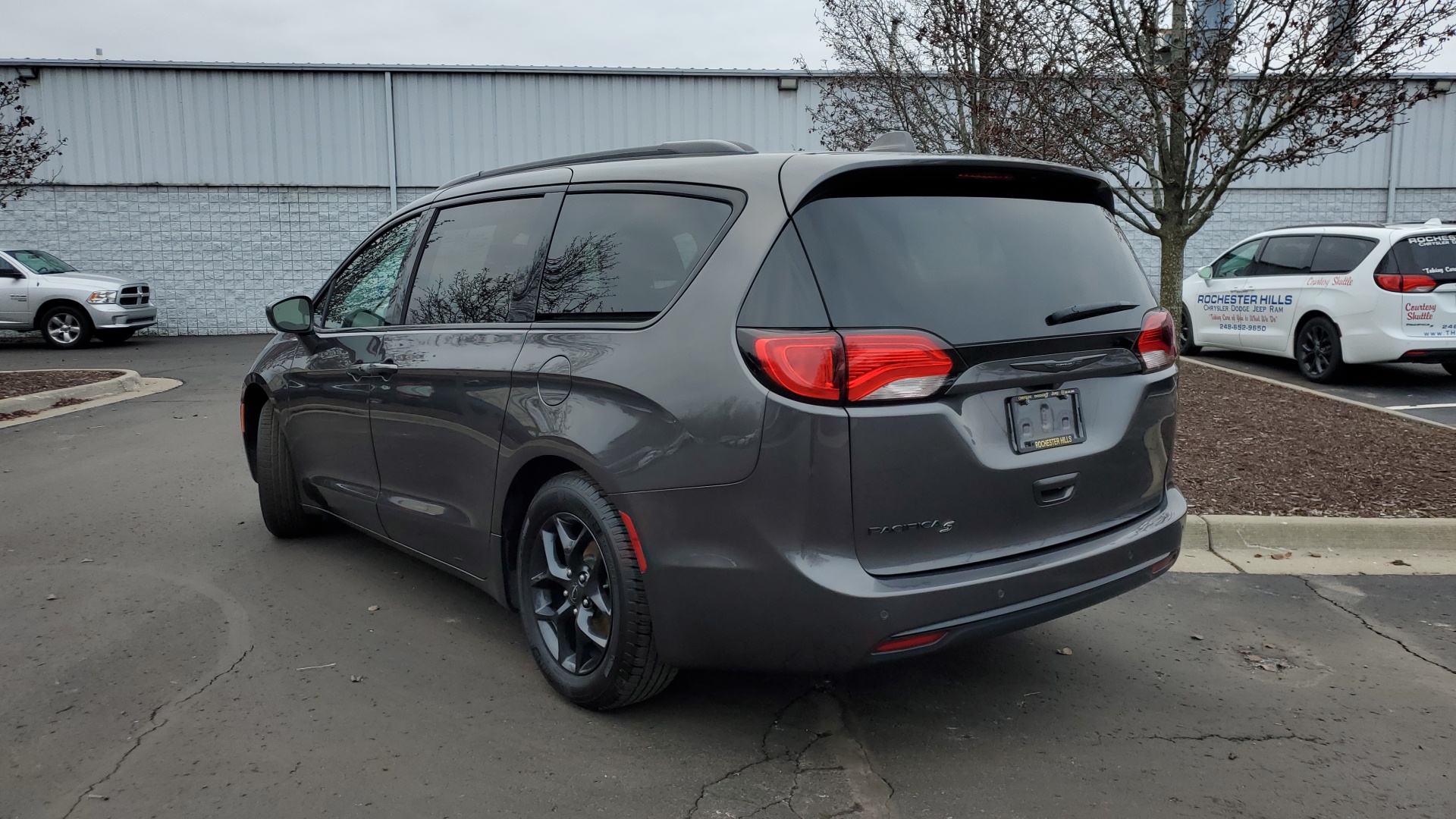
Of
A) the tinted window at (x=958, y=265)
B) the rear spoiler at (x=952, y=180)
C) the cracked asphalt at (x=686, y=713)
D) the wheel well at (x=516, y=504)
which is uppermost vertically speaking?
the rear spoiler at (x=952, y=180)

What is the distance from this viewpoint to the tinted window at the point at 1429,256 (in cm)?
1012

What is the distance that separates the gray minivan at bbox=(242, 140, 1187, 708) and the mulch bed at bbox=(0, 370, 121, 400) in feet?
30.5

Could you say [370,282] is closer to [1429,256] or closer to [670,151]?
[670,151]

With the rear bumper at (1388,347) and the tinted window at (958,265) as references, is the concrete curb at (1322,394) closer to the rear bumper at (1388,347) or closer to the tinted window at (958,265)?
the rear bumper at (1388,347)

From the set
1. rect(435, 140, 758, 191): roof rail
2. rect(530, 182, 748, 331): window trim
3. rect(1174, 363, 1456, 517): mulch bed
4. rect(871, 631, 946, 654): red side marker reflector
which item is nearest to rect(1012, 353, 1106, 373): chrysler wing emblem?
rect(871, 631, 946, 654): red side marker reflector

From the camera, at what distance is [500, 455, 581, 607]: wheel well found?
3.57 m

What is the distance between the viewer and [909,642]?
2883mm

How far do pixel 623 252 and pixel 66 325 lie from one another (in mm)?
17641

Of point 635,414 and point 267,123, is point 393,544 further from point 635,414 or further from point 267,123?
point 267,123

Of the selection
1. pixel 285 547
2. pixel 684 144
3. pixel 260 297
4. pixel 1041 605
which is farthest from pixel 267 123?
pixel 1041 605

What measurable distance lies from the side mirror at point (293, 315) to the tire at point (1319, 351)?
9.78 metres

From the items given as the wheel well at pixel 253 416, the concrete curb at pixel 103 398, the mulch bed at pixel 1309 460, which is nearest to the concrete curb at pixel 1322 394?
the mulch bed at pixel 1309 460

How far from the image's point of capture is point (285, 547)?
5512 millimetres

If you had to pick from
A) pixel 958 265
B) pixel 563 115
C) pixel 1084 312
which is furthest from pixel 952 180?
pixel 563 115
